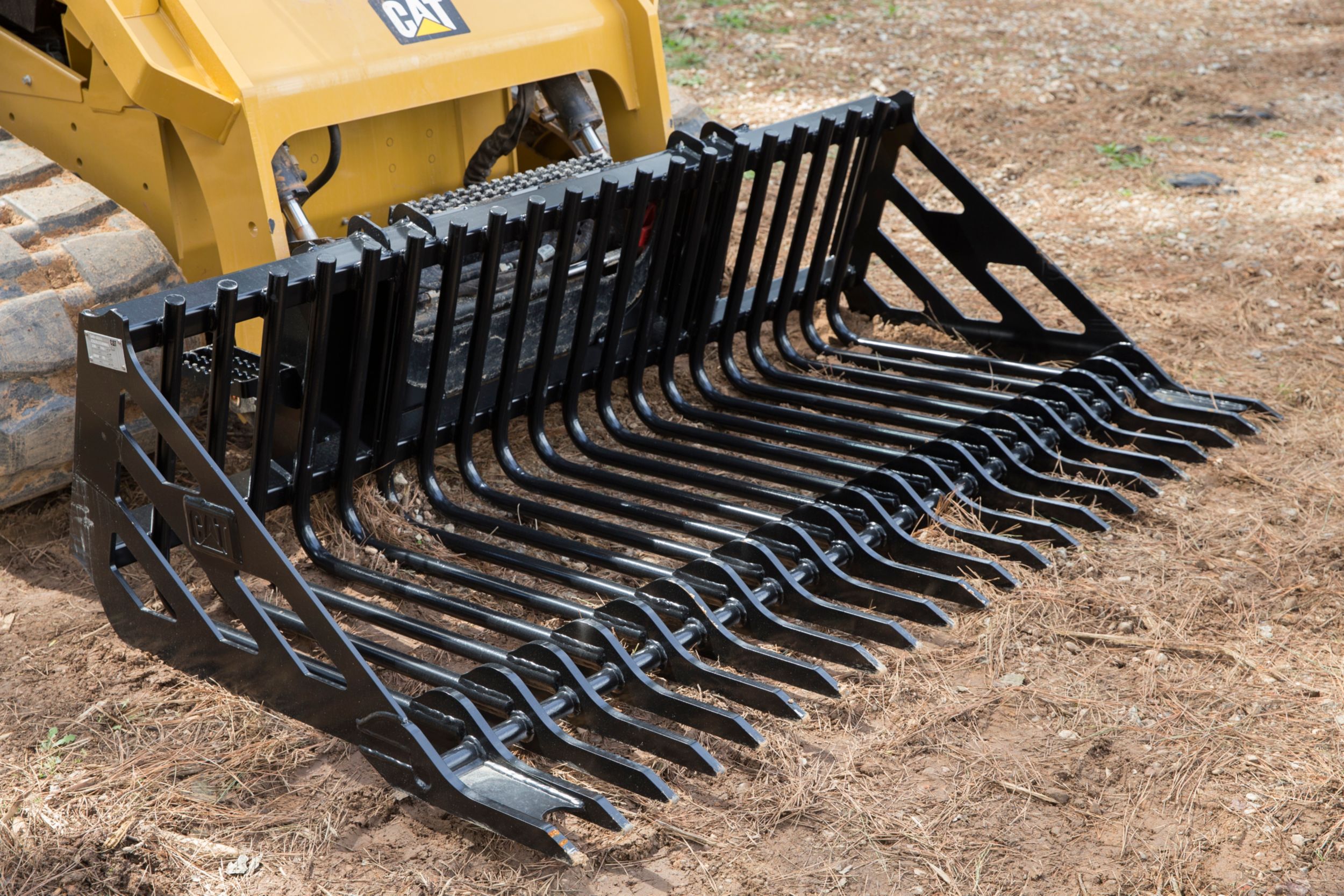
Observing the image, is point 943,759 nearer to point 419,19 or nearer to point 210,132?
point 210,132

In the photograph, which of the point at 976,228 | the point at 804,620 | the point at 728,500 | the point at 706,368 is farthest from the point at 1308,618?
the point at 706,368

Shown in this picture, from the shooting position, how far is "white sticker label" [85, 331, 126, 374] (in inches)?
88.4

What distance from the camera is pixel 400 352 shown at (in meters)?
2.82

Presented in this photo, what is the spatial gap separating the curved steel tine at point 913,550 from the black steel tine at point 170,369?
54.1 inches

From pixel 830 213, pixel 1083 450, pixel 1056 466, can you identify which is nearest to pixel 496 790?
pixel 1056 466

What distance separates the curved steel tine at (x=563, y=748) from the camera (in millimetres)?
2049

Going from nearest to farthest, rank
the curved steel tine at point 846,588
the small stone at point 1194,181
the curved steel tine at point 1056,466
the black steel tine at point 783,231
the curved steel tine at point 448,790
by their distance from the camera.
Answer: the curved steel tine at point 448,790
the curved steel tine at point 846,588
the curved steel tine at point 1056,466
the black steel tine at point 783,231
the small stone at point 1194,181

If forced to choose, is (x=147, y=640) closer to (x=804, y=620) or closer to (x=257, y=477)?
(x=257, y=477)

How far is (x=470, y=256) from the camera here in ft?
9.75

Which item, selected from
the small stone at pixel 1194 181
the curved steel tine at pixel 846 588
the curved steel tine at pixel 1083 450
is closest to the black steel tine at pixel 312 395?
the curved steel tine at pixel 846 588

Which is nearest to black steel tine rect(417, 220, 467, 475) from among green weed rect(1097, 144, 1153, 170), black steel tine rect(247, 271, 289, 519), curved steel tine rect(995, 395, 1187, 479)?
black steel tine rect(247, 271, 289, 519)

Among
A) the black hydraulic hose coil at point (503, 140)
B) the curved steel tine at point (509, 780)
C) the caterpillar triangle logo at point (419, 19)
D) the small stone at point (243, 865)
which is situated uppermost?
the caterpillar triangle logo at point (419, 19)

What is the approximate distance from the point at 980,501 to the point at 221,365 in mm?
1774

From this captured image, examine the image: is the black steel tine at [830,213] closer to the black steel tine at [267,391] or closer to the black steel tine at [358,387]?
the black steel tine at [358,387]
